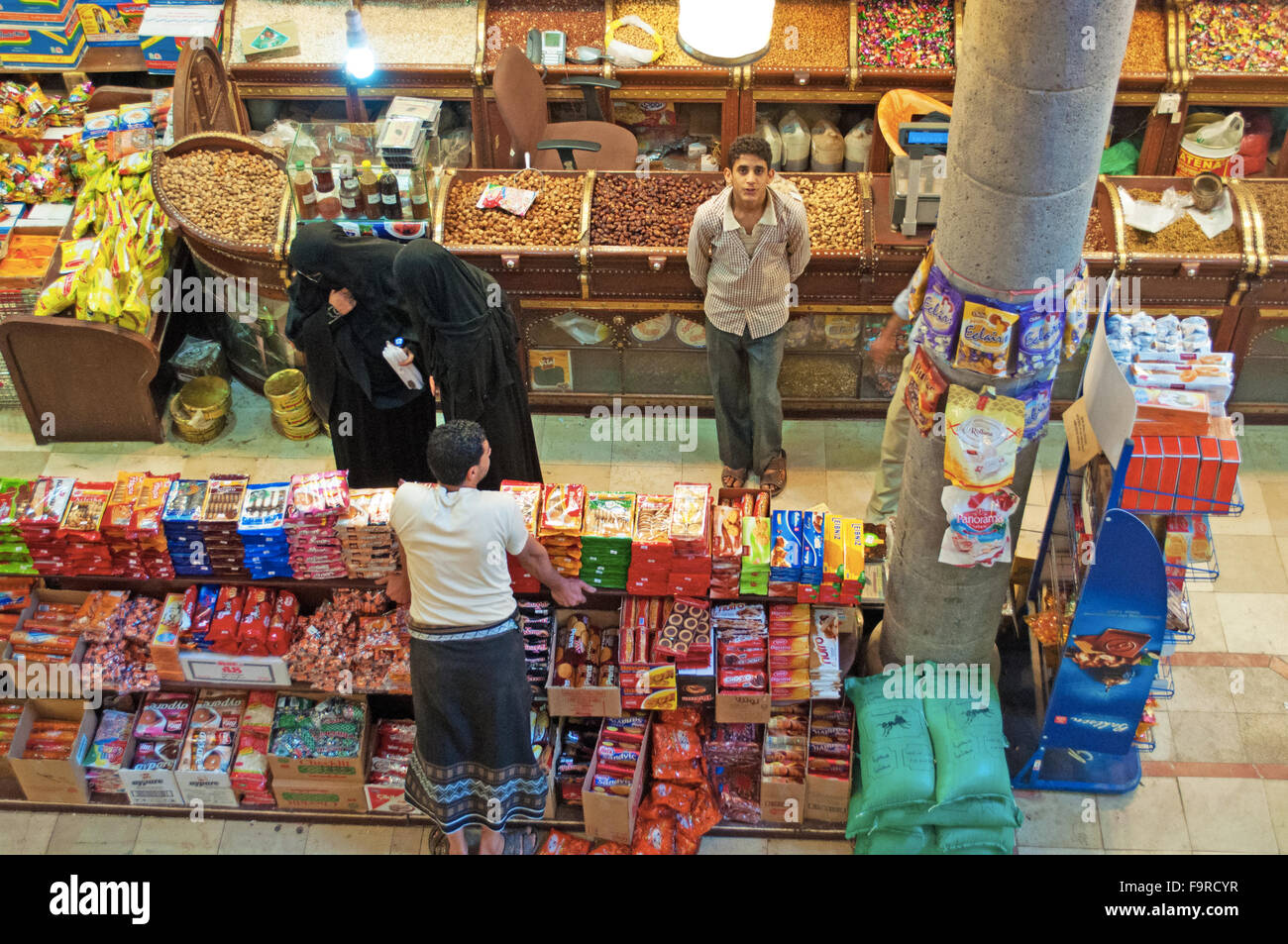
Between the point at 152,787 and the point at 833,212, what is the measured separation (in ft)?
14.7

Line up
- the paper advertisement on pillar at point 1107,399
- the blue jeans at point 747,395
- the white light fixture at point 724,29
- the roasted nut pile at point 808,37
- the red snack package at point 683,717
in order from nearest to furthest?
the paper advertisement on pillar at point 1107,399 → the white light fixture at point 724,29 → the red snack package at point 683,717 → the blue jeans at point 747,395 → the roasted nut pile at point 808,37

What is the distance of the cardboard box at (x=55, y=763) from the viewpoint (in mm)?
5379

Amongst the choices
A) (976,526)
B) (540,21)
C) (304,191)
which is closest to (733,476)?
(976,526)

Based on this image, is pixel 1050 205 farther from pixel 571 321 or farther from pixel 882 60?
pixel 882 60

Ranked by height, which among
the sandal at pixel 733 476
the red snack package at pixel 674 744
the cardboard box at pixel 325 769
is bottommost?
the cardboard box at pixel 325 769

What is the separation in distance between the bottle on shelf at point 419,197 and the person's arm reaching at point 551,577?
2.70 meters

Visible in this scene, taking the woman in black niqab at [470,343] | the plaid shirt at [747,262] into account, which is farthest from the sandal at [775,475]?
the woman in black niqab at [470,343]

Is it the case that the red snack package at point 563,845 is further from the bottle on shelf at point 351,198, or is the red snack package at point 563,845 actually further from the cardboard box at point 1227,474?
the bottle on shelf at point 351,198

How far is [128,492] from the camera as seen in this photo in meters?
5.28

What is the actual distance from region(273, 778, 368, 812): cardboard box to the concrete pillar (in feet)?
9.01

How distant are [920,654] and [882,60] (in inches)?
178

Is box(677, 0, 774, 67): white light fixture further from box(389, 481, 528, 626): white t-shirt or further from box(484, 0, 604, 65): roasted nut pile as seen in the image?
box(484, 0, 604, 65): roasted nut pile

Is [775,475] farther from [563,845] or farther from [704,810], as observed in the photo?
[563,845]

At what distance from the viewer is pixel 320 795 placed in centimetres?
545
